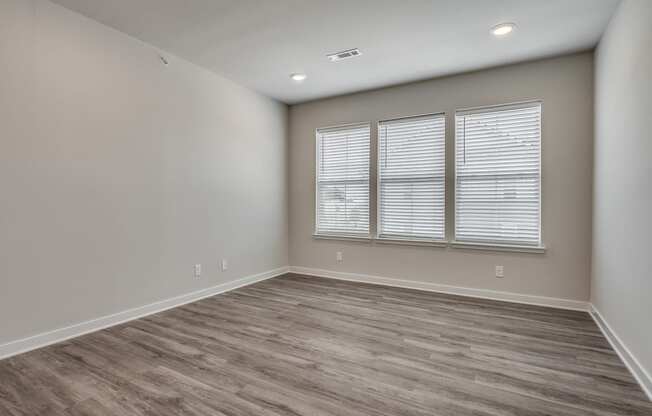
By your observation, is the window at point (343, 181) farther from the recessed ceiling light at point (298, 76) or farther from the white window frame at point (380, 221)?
the recessed ceiling light at point (298, 76)

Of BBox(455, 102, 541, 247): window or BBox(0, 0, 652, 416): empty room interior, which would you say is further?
BBox(455, 102, 541, 247): window

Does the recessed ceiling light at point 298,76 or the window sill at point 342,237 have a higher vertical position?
the recessed ceiling light at point 298,76

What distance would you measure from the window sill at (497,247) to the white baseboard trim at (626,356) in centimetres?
75

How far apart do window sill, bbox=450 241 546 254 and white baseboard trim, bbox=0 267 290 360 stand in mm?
2754

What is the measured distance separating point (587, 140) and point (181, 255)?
14.3 ft

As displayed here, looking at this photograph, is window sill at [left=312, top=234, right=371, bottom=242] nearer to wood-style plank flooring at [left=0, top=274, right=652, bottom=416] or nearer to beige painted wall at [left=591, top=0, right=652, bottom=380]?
wood-style plank flooring at [left=0, top=274, right=652, bottom=416]

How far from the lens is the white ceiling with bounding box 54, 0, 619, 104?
8.58 ft

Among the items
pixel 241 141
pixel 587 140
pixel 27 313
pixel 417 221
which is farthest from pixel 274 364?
pixel 587 140

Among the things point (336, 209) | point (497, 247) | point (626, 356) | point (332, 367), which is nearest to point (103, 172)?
point (332, 367)

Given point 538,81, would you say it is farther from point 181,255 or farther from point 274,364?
point 181,255

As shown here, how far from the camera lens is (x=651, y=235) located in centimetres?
191

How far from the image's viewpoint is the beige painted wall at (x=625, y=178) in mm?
2010

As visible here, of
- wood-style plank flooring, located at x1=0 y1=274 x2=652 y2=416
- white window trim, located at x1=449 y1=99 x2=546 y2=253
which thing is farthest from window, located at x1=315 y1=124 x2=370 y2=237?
wood-style plank flooring, located at x1=0 y1=274 x2=652 y2=416

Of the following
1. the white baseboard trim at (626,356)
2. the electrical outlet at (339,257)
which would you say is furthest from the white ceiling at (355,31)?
the white baseboard trim at (626,356)
